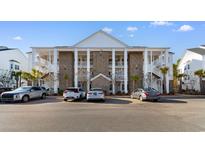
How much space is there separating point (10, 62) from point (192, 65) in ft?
109

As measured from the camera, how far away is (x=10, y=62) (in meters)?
48.5

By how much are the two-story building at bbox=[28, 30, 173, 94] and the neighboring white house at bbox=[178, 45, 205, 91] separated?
7138mm

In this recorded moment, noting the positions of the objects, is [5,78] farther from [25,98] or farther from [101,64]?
[25,98]

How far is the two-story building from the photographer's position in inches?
1511

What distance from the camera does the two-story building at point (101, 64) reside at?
126 feet

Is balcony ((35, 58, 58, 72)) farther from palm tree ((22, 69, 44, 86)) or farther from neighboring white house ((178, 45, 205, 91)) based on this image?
neighboring white house ((178, 45, 205, 91))

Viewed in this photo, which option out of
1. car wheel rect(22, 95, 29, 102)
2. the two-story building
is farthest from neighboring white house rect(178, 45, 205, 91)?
car wheel rect(22, 95, 29, 102)

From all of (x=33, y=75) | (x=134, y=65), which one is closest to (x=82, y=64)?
(x=33, y=75)

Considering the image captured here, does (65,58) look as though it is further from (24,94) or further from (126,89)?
(24,94)

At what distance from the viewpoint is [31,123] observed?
37.1ft

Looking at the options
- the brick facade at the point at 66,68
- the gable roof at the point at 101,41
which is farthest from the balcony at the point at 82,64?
the gable roof at the point at 101,41

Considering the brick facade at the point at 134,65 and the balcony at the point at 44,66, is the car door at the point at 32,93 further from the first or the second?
the brick facade at the point at 134,65
